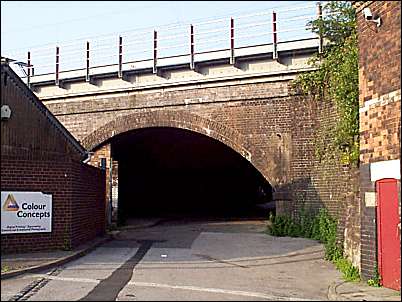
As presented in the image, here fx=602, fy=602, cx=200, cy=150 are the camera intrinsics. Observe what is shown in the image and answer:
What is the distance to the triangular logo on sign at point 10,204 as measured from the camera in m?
15.8

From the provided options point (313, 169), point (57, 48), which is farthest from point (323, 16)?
point (57, 48)

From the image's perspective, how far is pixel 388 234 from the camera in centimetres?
1131

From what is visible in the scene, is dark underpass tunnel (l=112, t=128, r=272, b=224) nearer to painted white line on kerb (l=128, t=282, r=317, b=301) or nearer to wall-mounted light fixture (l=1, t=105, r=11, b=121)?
wall-mounted light fixture (l=1, t=105, r=11, b=121)

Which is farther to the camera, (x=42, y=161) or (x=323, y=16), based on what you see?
(x=323, y=16)

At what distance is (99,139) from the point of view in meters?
27.2

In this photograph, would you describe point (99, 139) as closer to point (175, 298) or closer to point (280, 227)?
point (280, 227)

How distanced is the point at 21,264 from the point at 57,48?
53.7 ft

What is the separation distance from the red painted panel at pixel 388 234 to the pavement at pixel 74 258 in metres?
0.29

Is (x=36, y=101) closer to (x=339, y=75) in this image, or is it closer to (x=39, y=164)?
(x=39, y=164)

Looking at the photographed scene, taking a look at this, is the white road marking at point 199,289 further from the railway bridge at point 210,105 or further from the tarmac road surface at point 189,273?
the railway bridge at point 210,105

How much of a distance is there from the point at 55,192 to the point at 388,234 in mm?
9436

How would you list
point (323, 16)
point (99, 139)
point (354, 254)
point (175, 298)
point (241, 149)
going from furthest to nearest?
1. point (99, 139)
2. point (241, 149)
3. point (323, 16)
4. point (354, 254)
5. point (175, 298)

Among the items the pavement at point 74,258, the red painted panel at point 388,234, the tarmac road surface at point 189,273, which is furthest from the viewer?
the red painted panel at point 388,234

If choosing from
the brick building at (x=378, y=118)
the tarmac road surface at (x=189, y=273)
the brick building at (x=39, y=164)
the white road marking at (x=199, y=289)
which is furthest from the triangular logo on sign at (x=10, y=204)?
the brick building at (x=378, y=118)
